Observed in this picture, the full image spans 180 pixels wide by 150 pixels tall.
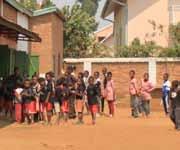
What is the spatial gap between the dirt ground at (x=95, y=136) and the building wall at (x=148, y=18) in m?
13.0

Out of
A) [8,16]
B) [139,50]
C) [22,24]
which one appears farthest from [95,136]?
[139,50]

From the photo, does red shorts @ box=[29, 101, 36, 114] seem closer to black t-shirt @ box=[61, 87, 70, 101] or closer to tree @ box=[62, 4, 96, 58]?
black t-shirt @ box=[61, 87, 70, 101]

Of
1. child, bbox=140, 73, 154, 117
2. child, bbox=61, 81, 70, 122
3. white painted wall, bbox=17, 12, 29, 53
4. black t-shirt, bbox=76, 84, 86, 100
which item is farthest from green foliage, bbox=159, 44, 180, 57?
child, bbox=61, 81, 70, 122

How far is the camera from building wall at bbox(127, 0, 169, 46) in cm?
3450

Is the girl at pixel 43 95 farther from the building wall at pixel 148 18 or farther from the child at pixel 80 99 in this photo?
the building wall at pixel 148 18

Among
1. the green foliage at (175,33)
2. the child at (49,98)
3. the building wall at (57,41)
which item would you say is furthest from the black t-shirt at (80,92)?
the green foliage at (175,33)

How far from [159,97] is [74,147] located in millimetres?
15982

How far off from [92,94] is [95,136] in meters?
3.80

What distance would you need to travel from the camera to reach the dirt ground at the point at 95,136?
50.3ft

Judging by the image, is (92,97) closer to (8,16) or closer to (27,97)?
(27,97)

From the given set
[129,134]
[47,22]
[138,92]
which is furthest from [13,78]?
[47,22]

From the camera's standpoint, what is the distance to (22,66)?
2902 centimetres

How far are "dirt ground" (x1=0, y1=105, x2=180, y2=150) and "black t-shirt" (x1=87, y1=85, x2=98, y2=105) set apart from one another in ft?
2.13

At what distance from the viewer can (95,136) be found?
56.8ft
